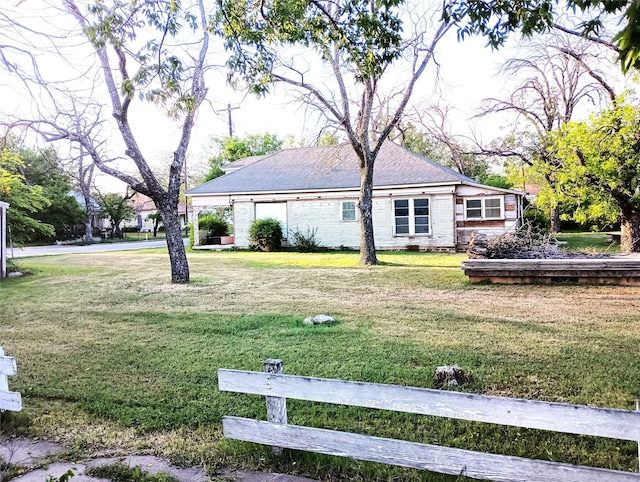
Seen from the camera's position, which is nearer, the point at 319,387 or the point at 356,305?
the point at 319,387

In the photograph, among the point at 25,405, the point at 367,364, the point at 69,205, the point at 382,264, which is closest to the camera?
the point at 25,405

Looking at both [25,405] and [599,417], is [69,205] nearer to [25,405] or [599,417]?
[25,405]

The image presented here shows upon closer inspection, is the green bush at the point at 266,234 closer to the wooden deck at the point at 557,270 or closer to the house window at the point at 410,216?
the house window at the point at 410,216

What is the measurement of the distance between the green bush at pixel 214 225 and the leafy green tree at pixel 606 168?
18.1m

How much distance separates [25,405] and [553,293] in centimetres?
908

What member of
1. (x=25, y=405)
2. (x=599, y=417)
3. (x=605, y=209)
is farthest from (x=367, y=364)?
(x=605, y=209)

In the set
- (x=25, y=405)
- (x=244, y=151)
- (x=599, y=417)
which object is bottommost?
(x=25, y=405)

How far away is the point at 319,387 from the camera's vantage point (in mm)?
3162

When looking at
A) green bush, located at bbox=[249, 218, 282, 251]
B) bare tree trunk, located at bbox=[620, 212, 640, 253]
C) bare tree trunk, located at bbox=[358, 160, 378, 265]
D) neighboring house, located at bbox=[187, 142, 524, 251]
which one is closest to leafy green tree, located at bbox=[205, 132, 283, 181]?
neighboring house, located at bbox=[187, 142, 524, 251]

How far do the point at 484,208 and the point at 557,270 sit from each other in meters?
9.91

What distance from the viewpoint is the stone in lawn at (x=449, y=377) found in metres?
4.65

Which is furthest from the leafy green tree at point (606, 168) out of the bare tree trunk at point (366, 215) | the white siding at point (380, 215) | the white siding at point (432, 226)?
the bare tree trunk at point (366, 215)

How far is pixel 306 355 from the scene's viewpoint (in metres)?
5.77

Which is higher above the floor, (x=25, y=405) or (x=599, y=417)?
(x=599, y=417)
